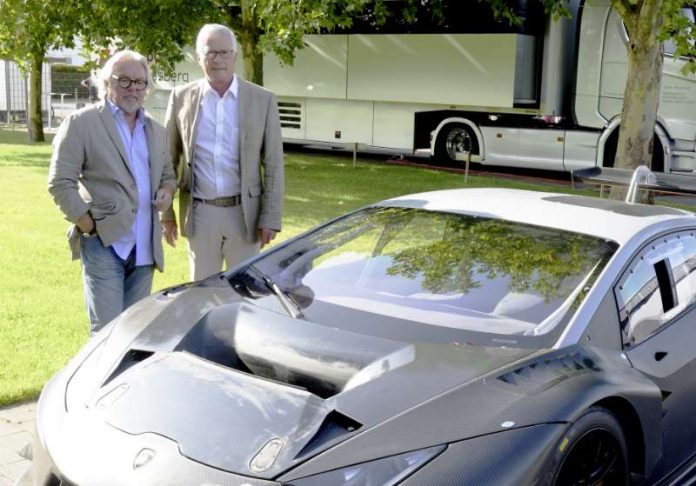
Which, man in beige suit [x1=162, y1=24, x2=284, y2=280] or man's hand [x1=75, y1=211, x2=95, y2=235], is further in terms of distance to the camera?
man in beige suit [x1=162, y1=24, x2=284, y2=280]

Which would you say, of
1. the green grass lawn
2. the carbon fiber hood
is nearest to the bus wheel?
the green grass lawn

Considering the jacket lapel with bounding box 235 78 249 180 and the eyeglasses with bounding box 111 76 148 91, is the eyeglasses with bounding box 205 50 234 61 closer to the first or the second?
the jacket lapel with bounding box 235 78 249 180

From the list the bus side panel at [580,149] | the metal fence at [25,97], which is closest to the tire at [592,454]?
the bus side panel at [580,149]

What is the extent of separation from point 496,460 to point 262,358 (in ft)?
3.03

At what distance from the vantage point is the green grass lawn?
5370 millimetres

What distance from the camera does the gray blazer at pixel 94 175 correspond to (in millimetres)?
4227

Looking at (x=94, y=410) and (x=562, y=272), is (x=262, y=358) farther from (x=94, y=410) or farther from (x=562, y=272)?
(x=562, y=272)

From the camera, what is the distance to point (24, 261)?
7844 millimetres

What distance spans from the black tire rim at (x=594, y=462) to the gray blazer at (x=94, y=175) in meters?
2.50

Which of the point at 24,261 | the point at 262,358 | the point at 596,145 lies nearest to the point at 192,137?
the point at 262,358

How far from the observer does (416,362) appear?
290 cm

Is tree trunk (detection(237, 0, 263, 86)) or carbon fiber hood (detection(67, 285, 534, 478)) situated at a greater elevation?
tree trunk (detection(237, 0, 263, 86))

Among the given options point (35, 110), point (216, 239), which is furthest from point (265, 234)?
point (35, 110)

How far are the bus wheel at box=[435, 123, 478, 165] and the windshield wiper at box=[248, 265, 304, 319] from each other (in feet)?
44.1
